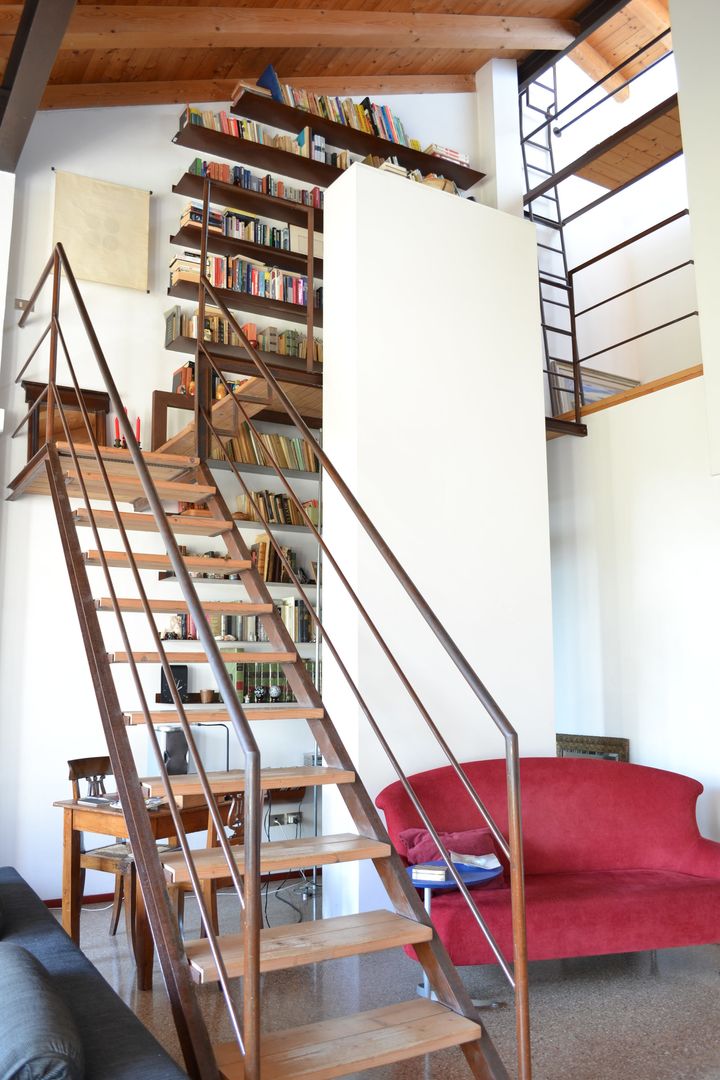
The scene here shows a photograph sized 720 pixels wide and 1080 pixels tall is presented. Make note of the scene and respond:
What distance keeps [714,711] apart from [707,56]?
3.45 m

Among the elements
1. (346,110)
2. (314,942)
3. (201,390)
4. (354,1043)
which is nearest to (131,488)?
(201,390)

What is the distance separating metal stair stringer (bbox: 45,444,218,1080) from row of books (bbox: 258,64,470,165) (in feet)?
11.9

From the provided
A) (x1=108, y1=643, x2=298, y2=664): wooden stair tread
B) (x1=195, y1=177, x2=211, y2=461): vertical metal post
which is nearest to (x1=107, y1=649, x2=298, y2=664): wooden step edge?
(x1=108, y1=643, x2=298, y2=664): wooden stair tread

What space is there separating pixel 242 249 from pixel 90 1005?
4.49 m

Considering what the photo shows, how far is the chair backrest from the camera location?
4.18 m

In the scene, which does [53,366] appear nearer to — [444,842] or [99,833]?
[99,833]

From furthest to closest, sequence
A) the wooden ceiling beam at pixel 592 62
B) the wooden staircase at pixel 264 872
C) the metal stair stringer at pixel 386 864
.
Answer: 1. the wooden ceiling beam at pixel 592 62
2. the metal stair stringer at pixel 386 864
3. the wooden staircase at pixel 264 872

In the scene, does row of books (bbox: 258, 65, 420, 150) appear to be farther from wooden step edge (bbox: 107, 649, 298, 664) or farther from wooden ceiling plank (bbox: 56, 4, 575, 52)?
wooden step edge (bbox: 107, 649, 298, 664)

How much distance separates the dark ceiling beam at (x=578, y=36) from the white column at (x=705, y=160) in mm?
2156

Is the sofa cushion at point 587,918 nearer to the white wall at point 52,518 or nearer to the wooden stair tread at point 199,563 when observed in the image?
the wooden stair tread at point 199,563

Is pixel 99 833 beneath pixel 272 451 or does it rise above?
beneath

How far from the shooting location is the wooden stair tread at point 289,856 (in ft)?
7.80

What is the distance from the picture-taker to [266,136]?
5.96 metres

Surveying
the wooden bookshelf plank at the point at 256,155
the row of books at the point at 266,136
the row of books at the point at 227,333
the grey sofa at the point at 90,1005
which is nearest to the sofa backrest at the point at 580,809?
the grey sofa at the point at 90,1005
